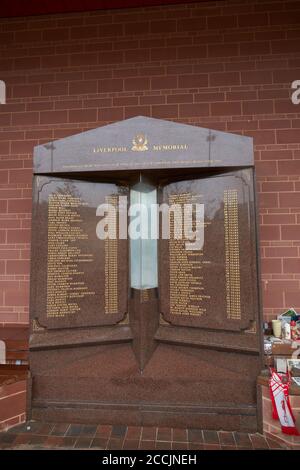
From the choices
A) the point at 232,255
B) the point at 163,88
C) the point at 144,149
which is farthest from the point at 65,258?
the point at 163,88

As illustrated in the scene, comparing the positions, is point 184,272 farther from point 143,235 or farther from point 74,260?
point 74,260

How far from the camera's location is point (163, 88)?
3613 mm

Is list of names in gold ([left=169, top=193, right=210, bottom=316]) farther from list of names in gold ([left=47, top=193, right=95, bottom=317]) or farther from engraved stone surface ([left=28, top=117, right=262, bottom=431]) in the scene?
list of names in gold ([left=47, top=193, right=95, bottom=317])

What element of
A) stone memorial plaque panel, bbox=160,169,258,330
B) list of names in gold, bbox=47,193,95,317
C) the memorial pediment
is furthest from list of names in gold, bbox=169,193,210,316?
list of names in gold, bbox=47,193,95,317

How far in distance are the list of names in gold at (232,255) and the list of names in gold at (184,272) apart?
0.19m

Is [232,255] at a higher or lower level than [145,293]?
higher

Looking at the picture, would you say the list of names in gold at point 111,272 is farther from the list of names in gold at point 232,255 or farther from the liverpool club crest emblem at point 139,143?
the list of names in gold at point 232,255

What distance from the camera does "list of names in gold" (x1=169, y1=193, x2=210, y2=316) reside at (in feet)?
9.03

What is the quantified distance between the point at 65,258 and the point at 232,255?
1.47 m

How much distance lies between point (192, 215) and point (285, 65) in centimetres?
219

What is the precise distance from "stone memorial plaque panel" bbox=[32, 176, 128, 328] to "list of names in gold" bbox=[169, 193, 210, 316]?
0.45m

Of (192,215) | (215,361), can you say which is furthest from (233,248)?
(215,361)

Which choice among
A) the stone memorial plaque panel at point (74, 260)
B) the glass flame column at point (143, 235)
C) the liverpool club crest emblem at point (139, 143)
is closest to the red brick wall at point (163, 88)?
the stone memorial plaque panel at point (74, 260)

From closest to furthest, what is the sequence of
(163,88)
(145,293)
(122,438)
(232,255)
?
(122,438) → (232,255) → (145,293) → (163,88)
